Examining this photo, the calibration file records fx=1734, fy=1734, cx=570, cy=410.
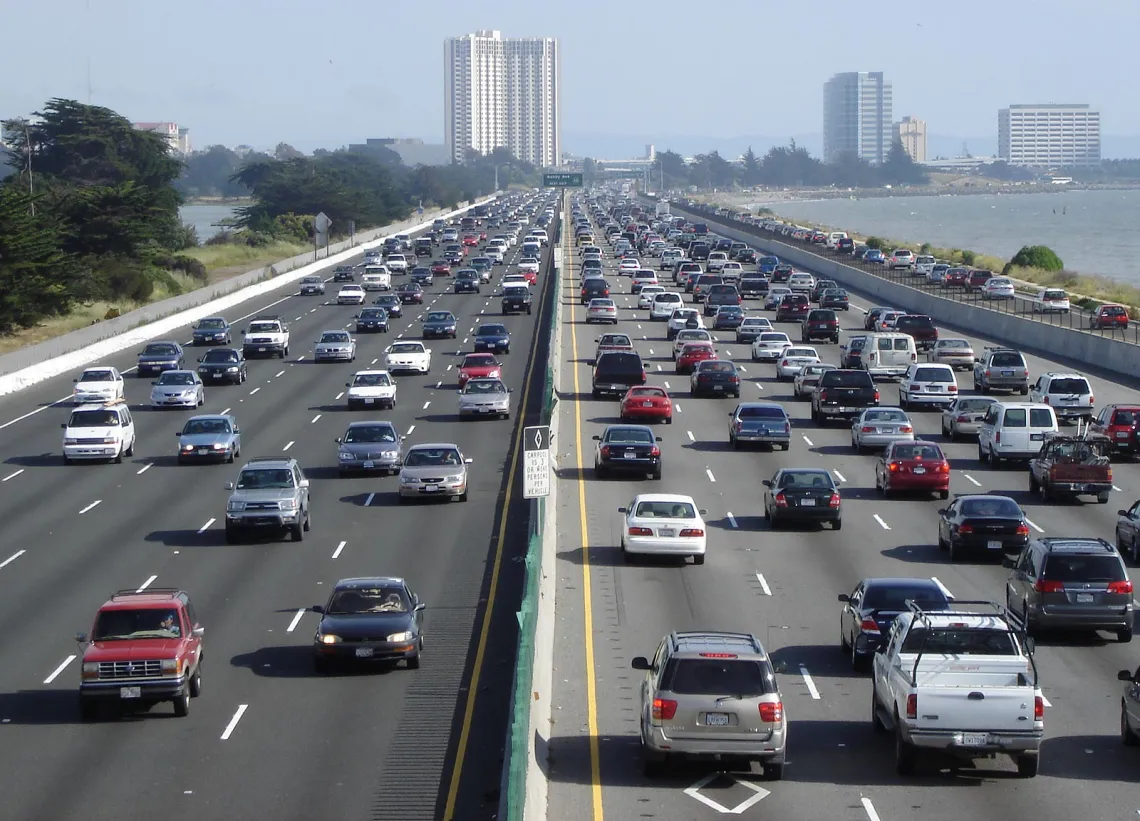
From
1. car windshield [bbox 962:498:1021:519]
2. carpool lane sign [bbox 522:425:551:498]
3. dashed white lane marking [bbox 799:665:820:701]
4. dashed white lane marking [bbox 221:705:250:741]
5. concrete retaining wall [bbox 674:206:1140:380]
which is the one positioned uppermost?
concrete retaining wall [bbox 674:206:1140:380]

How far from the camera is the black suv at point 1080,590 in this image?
25.0 metres

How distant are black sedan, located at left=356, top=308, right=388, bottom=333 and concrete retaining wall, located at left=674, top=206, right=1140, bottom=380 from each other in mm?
26483

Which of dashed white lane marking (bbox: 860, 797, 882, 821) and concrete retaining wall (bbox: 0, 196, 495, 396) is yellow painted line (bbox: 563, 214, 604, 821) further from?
concrete retaining wall (bbox: 0, 196, 495, 396)

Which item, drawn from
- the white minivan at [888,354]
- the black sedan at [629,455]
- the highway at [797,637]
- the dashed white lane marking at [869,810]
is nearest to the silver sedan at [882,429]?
the highway at [797,637]

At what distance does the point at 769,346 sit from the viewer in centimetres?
6706

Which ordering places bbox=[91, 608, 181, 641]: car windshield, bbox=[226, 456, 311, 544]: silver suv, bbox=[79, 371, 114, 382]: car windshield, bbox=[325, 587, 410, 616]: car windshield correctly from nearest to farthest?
bbox=[91, 608, 181, 641]: car windshield → bbox=[325, 587, 410, 616]: car windshield → bbox=[226, 456, 311, 544]: silver suv → bbox=[79, 371, 114, 382]: car windshield

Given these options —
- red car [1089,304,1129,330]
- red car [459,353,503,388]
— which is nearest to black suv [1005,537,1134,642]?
red car [459,353,503,388]

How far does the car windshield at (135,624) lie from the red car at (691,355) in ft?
135

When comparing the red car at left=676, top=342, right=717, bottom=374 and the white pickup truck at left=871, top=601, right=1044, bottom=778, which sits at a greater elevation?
the red car at left=676, top=342, right=717, bottom=374

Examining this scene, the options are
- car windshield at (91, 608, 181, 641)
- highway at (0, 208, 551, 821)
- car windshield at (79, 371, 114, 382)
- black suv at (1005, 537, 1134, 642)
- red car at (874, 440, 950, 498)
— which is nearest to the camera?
highway at (0, 208, 551, 821)

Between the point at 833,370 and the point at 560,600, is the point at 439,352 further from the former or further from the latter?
the point at 560,600

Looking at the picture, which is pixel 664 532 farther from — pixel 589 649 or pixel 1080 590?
pixel 1080 590

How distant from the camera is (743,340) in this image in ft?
242

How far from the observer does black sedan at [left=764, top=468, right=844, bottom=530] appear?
35.0m
